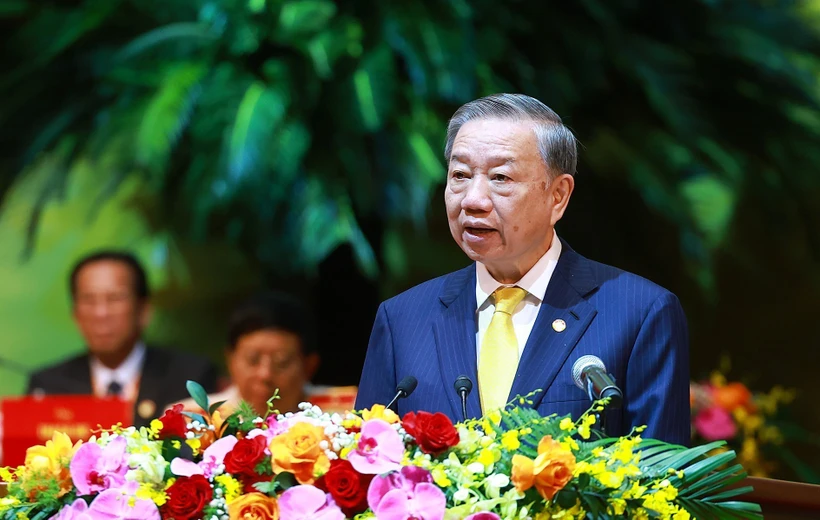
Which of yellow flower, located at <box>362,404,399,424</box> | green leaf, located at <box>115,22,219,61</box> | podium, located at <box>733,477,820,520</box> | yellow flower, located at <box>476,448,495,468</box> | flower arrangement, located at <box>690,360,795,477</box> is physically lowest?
flower arrangement, located at <box>690,360,795,477</box>

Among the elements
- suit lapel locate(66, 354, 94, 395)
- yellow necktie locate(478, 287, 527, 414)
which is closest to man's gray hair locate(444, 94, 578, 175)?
yellow necktie locate(478, 287, 527, 414)

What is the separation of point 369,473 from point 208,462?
25 cm

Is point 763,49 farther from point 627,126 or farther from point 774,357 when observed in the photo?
point 774,357

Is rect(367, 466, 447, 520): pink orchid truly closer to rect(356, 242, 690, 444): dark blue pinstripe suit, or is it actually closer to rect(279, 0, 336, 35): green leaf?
rect(356, 242, 690, 444): dark blue pinstripe suit

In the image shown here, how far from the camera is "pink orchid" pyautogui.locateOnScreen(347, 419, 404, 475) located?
154 cm

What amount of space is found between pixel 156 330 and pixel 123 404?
20.3 inches

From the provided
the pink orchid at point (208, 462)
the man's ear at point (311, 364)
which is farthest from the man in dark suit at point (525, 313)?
the man's ear at point (311, 364)

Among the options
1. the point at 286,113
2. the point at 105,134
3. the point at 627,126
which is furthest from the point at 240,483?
the point at 627,126

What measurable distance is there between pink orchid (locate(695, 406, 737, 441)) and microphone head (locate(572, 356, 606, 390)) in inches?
126

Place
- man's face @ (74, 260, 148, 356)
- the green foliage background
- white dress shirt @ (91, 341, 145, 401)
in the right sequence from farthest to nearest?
man's face @ (74, 260, 148, 356) → white dress shirt @ (91, 341, 145, 401) → the green foliage background

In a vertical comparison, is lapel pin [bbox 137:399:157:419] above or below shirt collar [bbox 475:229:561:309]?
below

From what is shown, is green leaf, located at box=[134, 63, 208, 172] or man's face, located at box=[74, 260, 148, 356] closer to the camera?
green leaf, located at box=[134, 63, 208, 172]

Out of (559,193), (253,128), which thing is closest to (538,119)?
(559,193)

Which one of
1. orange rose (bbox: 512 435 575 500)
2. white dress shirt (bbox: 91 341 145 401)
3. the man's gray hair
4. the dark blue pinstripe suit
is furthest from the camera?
white dress shirt (bbox: 91 341 145 401)
